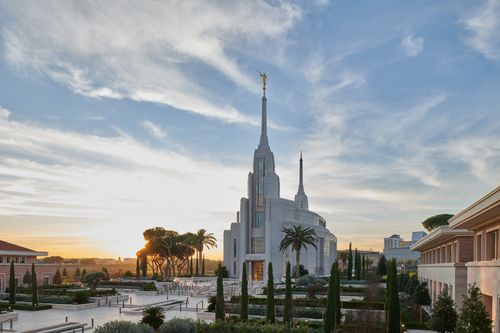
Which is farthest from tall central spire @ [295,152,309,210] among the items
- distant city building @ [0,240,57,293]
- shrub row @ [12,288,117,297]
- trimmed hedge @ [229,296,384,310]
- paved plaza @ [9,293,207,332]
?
trimmed hedge @ [229,296,384,310]

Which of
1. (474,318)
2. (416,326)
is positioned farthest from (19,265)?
(474,318)

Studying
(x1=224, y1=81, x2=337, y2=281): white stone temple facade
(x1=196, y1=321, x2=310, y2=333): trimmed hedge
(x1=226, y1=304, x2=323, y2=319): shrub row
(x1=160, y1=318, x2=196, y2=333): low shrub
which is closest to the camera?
(x1=160, y1=318, x2=196, y2=333): low shrub

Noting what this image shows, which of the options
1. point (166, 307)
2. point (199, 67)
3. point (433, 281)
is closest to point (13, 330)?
point (166, 307)

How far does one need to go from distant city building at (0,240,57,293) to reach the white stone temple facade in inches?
1164

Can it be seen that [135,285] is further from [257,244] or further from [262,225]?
[262,225]

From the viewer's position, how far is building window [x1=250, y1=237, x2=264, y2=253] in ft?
257

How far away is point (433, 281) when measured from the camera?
3819 cm

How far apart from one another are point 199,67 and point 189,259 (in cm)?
6304

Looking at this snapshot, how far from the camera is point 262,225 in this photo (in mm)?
78938

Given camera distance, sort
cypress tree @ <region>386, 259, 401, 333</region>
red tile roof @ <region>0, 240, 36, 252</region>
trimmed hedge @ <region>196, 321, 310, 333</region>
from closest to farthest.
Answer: cypress tree @ <region>386, 259, 401, 333</region>
trimmed hedge @ <region>196, 321, 310, 333</region>
red tile roof @ <region>0, 240, 36, 252</region>

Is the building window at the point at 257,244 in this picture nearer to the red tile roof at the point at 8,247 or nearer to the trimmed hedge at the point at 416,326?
the red tile roof at the point at 8,247

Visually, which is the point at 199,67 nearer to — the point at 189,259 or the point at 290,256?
the point at 290,256

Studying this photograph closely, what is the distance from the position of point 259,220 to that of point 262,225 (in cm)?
106

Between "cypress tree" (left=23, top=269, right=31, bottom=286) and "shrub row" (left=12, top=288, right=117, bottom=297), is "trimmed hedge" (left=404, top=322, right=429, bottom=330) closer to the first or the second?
"shrub row" (left=12, top=288, right=117, bottom=297)
